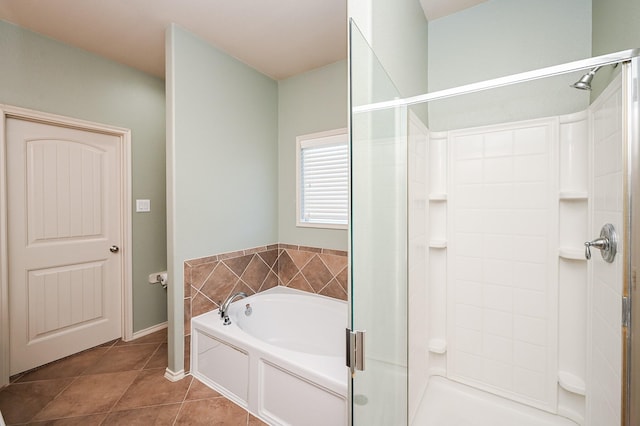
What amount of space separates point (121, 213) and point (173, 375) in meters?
1.50

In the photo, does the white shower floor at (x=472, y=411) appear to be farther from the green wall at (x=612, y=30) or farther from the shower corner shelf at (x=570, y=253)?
the green wall at (x=612, y=30)

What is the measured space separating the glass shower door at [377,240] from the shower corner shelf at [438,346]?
0.69m

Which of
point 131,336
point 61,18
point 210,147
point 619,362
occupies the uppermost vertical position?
point 61,18

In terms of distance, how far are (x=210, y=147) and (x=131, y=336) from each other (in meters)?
1.92

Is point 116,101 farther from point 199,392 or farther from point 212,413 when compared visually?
point 212,413

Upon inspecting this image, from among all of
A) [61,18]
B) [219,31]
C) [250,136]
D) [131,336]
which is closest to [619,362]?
[250,136]

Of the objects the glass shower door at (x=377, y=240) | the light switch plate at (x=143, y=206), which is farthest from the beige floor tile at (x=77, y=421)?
the glass shower door at (x=377, y=240)

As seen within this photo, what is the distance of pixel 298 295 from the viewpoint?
8.29 feet

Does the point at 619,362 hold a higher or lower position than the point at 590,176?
lower

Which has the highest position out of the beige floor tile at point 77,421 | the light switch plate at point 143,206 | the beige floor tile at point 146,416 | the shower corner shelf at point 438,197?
the shower corner shelf at point 438,197

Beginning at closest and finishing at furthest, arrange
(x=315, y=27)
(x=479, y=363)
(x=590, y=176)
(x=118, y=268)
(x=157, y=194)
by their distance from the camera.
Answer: (x=590, y=176), (x=479, y=363), (x=315, y=27), (x=118, y=268), (x=157, y=194)

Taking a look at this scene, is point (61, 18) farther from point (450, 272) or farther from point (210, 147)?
point (450, 272)

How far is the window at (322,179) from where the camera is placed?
2498 millimetres

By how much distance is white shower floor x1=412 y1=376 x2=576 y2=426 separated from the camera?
1.53 meters
